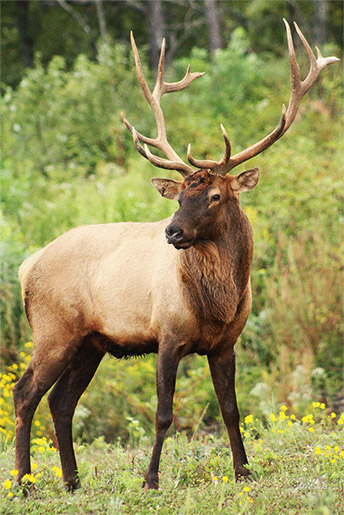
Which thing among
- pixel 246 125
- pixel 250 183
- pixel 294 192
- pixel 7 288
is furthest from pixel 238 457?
pixel 246 125

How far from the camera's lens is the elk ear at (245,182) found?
14.7 ft

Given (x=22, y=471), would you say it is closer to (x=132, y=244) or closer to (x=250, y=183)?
(x=132, y=244)

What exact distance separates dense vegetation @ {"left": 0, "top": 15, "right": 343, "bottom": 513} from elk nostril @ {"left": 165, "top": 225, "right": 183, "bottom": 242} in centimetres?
144

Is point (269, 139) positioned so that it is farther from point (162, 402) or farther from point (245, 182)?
point (162, 402)

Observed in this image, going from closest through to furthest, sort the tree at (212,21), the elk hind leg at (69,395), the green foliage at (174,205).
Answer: the elk hind leg at (69,395) < the green foliage at (174,205) < the tree at (212,21)

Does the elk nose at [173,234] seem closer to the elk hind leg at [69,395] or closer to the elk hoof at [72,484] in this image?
the elk hind leg at [69,395]

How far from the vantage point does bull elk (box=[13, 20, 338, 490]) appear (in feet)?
14.5

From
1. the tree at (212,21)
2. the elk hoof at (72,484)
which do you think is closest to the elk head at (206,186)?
the elk hoof at (72,484)

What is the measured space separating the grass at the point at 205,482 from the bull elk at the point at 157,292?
6.9 inches

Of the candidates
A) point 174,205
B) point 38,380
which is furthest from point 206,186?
point 174,205

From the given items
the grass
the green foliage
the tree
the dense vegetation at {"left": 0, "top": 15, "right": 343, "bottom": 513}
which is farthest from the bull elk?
the tree

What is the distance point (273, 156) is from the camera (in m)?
A: 10.6

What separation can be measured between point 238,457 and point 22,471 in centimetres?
149

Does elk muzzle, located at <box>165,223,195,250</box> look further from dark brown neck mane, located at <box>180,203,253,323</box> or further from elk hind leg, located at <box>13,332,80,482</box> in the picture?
elk hind leg, located at <box>13,332,80,482</box>
